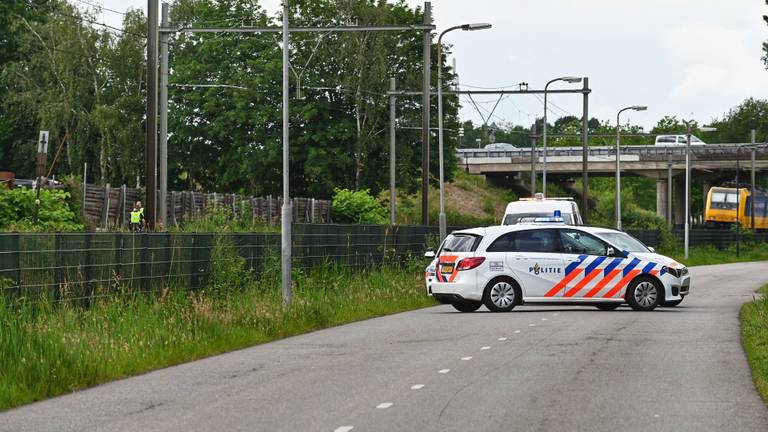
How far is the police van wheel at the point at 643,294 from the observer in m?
25.2

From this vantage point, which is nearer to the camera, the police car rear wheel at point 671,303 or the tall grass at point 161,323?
the tall grass at point 161,323

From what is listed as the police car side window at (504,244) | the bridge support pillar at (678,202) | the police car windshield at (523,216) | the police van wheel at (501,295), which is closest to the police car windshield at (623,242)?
the police car side window at (504,244)

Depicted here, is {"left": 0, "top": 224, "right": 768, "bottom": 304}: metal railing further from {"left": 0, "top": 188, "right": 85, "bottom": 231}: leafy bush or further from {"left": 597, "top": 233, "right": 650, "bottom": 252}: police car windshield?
{"left": 0, "top": 188, "right": 85, "bottom": 231}: leafy bush

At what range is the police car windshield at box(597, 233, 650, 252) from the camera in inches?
1001

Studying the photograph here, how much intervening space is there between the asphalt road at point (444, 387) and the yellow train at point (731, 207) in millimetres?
78375

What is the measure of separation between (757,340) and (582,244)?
7.98m

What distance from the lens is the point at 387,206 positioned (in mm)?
63219

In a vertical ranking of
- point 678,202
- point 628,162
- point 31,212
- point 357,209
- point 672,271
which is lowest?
point 672,271

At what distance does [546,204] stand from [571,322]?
12.3 metres

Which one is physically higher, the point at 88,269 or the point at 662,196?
the point at 662,196

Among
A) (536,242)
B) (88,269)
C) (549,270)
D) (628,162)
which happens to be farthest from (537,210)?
(628,162)

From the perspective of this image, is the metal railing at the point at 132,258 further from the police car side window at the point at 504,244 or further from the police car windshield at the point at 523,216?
the police car windshield at the point at 523,216

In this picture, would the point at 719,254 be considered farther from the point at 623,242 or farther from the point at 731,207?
the point at 623,242

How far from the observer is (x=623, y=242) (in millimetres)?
25750
